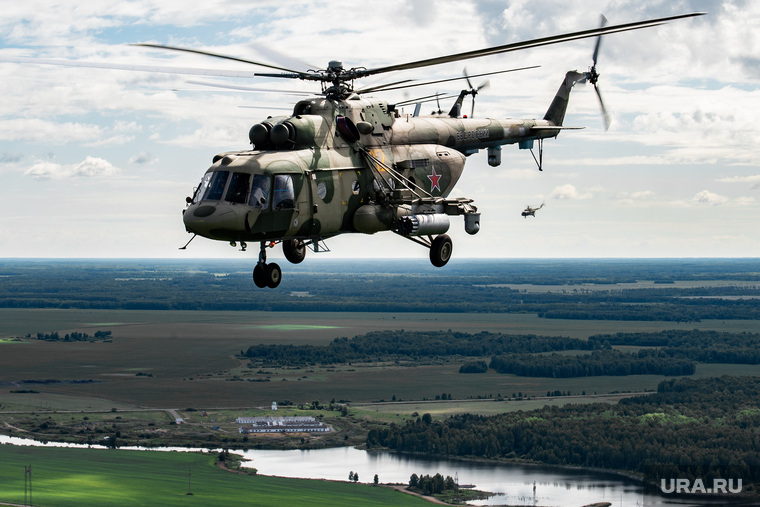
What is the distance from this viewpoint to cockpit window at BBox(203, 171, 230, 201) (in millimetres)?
33250

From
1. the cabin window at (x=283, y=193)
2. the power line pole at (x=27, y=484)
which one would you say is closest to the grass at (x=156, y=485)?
the power line pole at (x=27, y=484)

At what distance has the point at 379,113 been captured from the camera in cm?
3906

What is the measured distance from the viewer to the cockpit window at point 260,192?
1305 inches

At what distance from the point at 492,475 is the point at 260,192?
530ft

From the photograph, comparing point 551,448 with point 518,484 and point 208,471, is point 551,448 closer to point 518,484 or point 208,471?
point 518,484

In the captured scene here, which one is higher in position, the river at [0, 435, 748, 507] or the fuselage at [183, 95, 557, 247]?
the fuselage at [183, 95, 557, 247]

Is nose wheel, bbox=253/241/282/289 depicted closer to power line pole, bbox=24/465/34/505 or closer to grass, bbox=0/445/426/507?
grass, bbox=0/445/426/507

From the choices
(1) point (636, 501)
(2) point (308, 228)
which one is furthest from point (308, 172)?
(1) point (636, 501)

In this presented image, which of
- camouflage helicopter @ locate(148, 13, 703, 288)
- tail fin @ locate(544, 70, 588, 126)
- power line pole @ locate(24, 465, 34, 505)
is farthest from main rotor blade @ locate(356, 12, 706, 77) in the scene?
power line pole @ locate(24, 465, 34, 505)

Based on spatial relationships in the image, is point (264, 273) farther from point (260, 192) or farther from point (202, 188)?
point (202, 188)

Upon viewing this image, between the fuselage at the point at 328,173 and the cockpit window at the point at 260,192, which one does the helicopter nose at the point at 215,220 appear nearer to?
the fuselage at the point at 328,173

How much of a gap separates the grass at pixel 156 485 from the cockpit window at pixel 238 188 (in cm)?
12698

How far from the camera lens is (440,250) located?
39.1 metres

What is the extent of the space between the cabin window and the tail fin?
19.0 m
